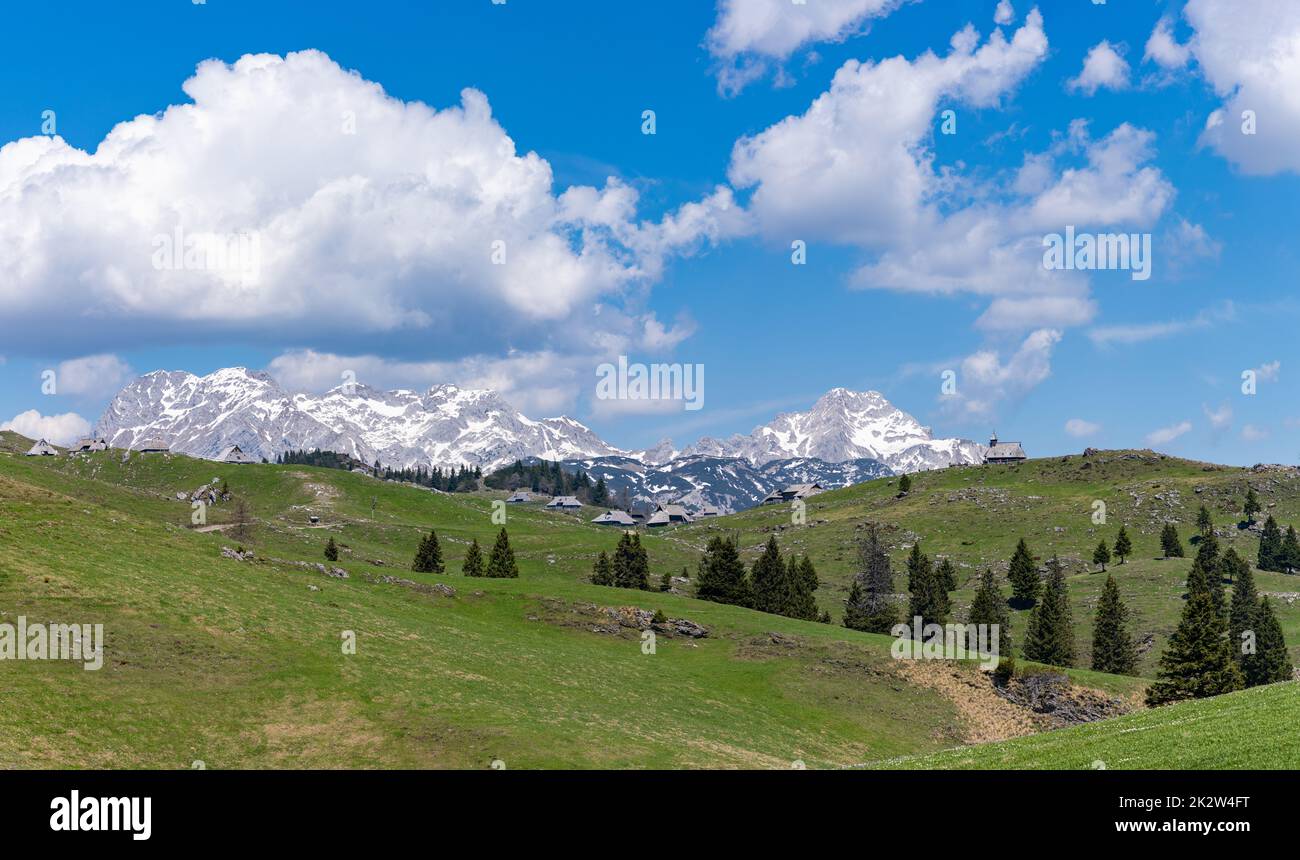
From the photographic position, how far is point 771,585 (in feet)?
367

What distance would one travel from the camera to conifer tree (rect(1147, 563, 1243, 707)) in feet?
231

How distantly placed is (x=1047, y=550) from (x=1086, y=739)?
159629mm

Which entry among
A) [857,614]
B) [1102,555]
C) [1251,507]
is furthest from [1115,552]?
[857,614]

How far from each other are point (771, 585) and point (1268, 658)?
52.9m

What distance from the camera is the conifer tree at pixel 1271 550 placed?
160 m

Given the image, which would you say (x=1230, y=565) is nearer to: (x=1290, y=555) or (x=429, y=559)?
(x=1290, y=555)

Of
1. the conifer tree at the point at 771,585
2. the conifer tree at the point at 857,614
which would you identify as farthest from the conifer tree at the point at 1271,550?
the conifer tree at the point at 771,585

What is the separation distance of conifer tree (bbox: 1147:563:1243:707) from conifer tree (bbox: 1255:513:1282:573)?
106044mm

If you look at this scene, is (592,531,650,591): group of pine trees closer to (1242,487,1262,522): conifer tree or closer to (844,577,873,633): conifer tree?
(844,577,873,633): conifer tree

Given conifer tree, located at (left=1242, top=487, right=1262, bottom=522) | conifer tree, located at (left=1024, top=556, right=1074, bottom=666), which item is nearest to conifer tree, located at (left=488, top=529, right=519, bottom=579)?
conifer tree, located at (left=1024, top=556, right=1074, bottom=666)

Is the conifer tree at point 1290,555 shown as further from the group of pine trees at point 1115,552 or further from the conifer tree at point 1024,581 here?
the conifer tree at point 1024,581

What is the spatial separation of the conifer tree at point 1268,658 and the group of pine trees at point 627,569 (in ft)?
215
